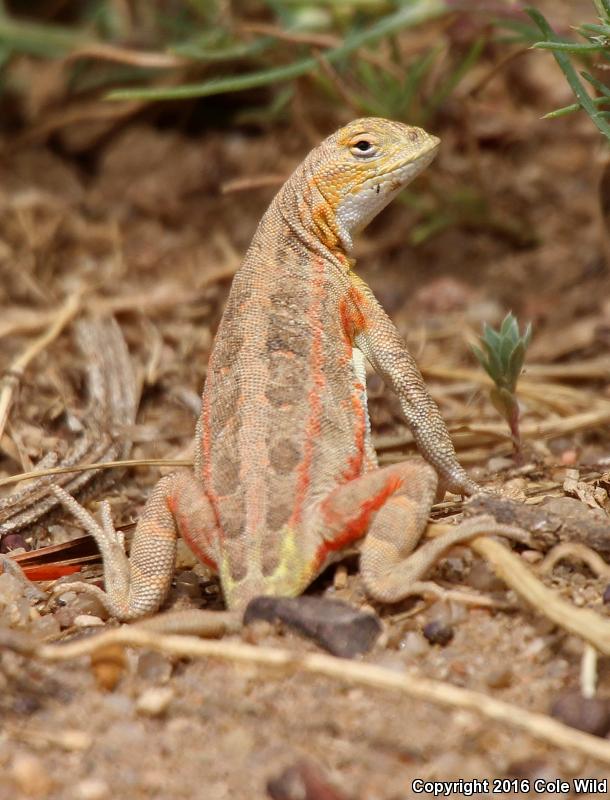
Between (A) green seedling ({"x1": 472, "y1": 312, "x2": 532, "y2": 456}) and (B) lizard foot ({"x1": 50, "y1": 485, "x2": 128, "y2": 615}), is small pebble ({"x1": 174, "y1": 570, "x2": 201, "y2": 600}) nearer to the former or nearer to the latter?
(B) lizard foot ({"x1": 50, "y1": 485, "x2": 128, "y2": 615})

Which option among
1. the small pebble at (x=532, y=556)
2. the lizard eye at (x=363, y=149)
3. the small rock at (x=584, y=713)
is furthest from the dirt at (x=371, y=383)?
the lizard eye at (x=363, y=149)

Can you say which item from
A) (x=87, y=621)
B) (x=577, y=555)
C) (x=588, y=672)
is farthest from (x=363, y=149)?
(x=588, y=672)

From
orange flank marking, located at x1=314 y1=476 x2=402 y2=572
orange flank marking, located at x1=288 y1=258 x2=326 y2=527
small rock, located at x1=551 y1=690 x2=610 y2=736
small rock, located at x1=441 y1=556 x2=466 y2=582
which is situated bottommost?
small rock, located at x1=441 y1=556 x2=466 y2=582

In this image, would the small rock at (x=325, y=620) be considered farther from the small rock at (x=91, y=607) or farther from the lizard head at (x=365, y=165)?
the lizard head at (x=365, y=165)

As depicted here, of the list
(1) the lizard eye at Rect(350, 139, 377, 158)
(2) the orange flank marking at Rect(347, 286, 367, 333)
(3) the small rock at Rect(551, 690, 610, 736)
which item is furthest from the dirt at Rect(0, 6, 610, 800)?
(1) the lizard eye at Rect(350, 139, 377, 158)

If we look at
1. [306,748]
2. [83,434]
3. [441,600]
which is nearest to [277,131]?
[83,434]

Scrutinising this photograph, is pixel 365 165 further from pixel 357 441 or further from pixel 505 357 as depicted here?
pixel 357 441

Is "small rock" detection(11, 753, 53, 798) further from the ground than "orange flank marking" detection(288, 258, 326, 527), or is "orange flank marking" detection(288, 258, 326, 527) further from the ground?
"orange flank marking" detection(288, 258, 326, 527)
